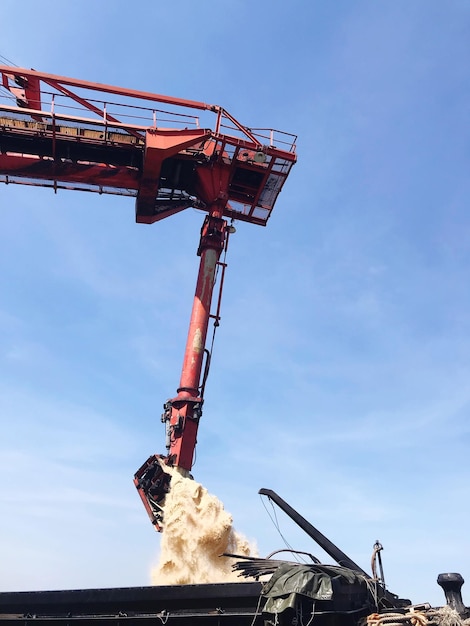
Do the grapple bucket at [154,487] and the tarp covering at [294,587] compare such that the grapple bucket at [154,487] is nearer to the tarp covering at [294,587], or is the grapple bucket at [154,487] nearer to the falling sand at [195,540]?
the falling sand at [195,540]

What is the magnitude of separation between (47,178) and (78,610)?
14.0m

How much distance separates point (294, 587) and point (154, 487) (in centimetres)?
943

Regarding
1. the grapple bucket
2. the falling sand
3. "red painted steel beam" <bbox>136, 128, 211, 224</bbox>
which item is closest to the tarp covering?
the falling sand

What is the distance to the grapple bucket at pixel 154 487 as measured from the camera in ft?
54.6

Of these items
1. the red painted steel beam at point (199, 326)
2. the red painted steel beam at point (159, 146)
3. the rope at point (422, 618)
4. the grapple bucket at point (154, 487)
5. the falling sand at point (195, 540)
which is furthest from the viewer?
the red painted steel beam at point (159, 146)

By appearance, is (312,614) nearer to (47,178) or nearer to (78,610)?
(78,610)

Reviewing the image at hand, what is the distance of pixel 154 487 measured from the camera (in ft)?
55.1

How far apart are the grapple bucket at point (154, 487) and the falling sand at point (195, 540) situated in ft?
2.24

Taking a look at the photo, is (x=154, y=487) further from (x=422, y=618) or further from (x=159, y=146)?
(x=159, y=146)

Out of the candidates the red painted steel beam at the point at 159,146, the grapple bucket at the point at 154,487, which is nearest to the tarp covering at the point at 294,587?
the grapple bucket at the point at 154,487

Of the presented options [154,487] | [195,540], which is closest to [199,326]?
[154,487]

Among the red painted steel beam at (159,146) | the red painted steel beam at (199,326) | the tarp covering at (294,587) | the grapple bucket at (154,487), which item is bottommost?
the tarp covering at (294,587)

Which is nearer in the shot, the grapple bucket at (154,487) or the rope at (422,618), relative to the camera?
the rope at (422,618)

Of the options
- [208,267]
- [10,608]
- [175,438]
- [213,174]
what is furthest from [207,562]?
[213,174]
